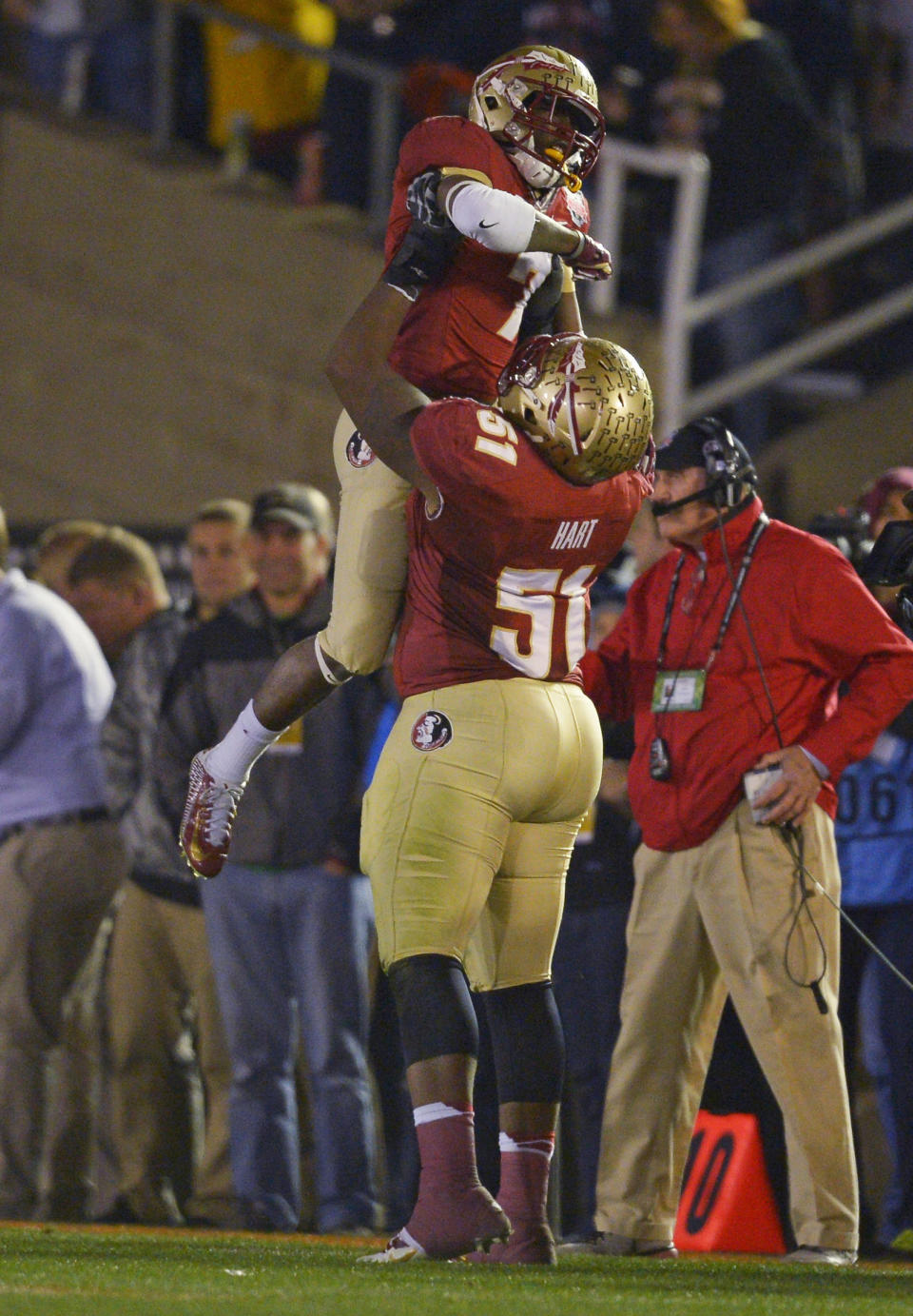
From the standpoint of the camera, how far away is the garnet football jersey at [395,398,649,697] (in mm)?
4645

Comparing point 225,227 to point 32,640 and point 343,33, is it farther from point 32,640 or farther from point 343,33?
point 32,640

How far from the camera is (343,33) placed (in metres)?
10.8

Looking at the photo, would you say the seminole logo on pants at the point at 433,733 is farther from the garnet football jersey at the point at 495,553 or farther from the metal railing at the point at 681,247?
the metal railing at the point at 681,247

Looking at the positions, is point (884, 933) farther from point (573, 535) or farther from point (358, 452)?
point (358, 452)

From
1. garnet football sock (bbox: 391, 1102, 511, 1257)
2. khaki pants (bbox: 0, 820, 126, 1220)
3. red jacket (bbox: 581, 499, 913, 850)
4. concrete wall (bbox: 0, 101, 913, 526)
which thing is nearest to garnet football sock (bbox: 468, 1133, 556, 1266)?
garnet football sock (bbox: 391, 1102, 511, 1257)

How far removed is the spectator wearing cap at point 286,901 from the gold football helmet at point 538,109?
2.51 meters

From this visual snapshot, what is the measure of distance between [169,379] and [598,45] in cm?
234

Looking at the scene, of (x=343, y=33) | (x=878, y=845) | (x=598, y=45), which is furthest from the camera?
(x=343, y=33)

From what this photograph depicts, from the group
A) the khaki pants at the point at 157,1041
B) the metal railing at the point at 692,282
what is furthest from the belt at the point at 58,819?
the metal railing at the point at 692,282

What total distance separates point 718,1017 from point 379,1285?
179cm

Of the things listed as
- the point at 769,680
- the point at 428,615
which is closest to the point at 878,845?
the point at 769,680

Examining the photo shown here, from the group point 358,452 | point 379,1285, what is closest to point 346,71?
point 358,452

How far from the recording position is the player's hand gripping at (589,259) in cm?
495

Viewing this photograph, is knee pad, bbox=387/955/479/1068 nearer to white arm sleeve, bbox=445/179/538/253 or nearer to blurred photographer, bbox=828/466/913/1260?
white arm sleeve, bbox=445/179/538/253
